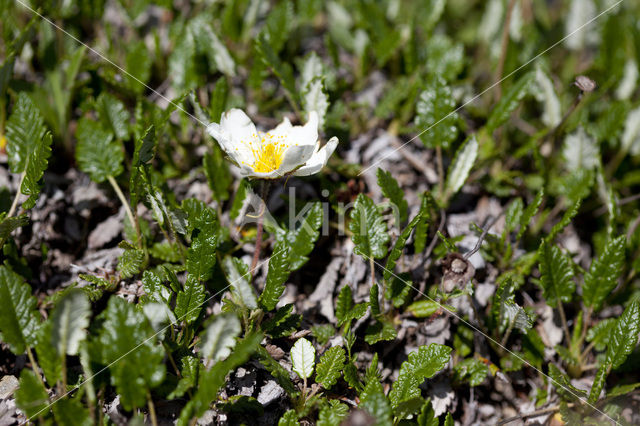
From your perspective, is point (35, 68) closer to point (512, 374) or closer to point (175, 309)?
point (175, 309)

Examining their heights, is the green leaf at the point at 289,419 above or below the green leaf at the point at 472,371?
above

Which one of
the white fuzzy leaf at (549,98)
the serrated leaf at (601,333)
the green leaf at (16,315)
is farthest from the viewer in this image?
the white fuzzy leaf at (549,98)

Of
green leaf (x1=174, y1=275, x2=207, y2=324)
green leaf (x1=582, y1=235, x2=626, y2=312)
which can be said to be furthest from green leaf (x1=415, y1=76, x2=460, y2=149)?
green leaf (x1=174, y1=275, x2=207, y2=324)

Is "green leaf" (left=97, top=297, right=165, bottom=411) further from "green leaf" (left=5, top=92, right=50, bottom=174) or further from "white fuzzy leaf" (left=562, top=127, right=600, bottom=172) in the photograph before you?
"white fuzzy leaf" (left=562, top=127, right=600, bottom=172)

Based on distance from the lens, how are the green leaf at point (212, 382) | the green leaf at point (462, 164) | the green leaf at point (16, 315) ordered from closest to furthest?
the green leaf at point (212, 382), the green leaf at point (16, 315), the green leaf at point (462, 164)

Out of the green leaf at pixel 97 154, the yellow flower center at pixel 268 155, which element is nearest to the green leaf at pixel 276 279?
the yellow flower center at pixel 268 155

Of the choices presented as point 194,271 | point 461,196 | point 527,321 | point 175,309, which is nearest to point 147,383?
point 175,309

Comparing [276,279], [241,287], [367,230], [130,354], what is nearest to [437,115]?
[367,230]

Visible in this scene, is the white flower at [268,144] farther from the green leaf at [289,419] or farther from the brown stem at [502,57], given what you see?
the brown stem at [502,57]

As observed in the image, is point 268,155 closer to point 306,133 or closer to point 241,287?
point 306,133
